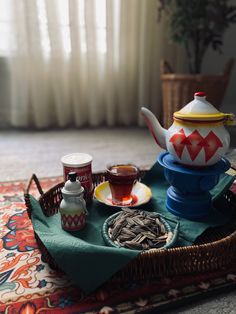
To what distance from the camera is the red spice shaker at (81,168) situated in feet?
2.29

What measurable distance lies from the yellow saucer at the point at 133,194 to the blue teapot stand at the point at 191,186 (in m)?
0.07

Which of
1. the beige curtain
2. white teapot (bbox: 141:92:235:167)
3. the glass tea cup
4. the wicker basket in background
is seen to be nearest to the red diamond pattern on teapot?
white teapot (bbox: 141:92:235:167)

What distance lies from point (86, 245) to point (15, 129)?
5.15 ft

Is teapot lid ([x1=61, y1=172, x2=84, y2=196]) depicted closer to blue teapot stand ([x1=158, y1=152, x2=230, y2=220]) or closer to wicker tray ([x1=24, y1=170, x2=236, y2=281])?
wicker tray ([x1=24, y1=170, x2=236, y2=281])

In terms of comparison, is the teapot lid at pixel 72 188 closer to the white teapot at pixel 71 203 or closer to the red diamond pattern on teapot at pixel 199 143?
the white teapot at pixel 71 203

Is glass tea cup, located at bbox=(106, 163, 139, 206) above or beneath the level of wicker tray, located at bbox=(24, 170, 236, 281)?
above

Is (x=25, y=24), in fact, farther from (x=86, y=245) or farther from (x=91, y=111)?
(x=86, y=245)

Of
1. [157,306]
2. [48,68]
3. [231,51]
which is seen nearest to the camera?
[157,306]

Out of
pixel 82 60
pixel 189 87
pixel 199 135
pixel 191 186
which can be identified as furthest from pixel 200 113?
pixel 82 60

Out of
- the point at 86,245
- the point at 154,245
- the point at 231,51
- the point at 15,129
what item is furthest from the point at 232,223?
the point at 231,51

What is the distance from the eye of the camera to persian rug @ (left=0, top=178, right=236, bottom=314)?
507 mm

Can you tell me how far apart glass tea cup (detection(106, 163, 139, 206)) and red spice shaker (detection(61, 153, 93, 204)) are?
0.05m

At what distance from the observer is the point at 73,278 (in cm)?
51

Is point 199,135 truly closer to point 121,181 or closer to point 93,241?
point 121,181
